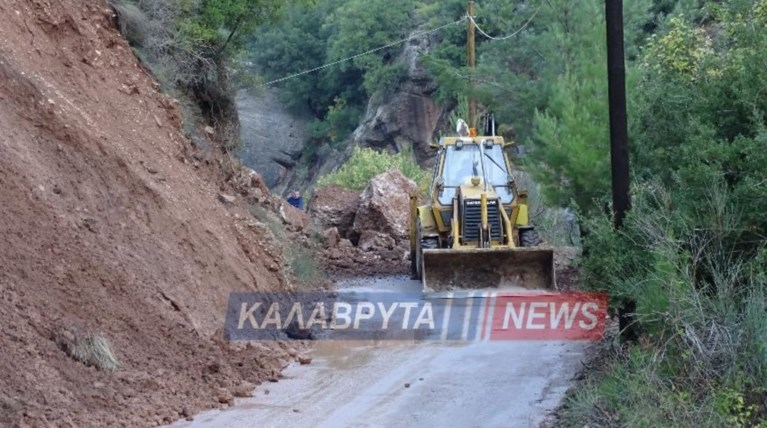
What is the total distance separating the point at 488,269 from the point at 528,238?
1.94 m

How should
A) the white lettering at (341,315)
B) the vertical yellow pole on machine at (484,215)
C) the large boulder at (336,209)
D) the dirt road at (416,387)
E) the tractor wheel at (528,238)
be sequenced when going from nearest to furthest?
the dirt road at (416,387), the white lettering at (341,315), the vertical yellow pole on machine at (484,215), the tractor wheel at (528,238), the large boulder at (336,209)

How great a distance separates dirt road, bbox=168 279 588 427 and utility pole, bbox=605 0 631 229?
222cm

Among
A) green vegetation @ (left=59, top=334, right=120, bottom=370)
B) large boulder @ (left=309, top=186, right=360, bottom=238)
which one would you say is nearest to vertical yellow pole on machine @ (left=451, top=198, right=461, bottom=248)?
green vegetation @ (left=59, top=334, right=120, bottom=370)

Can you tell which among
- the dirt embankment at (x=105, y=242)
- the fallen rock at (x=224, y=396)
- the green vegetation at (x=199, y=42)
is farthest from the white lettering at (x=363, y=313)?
the fallen rock at (x=224, y=396)

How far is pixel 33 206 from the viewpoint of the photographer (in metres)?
13.1

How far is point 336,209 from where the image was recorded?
30875 mm

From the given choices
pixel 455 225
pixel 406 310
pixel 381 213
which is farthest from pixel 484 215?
pixel 381 213

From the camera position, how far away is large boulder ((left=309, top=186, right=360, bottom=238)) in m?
30.4

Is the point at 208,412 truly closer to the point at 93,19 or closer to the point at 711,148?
the point at 711,148

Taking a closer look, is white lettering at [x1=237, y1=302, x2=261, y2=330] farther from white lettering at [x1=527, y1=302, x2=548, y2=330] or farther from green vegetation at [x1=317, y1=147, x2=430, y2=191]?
green vegetation at [x1=317, y1=147, x2=430, y2=191]

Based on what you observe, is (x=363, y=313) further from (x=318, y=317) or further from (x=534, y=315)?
(x=534, y=315)

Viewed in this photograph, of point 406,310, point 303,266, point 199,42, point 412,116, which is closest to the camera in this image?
point 406,310

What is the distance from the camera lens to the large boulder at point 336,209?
99.7 feet

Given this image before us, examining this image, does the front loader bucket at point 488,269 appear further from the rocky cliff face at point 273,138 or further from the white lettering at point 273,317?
the rocky cliff face at point 273,138
